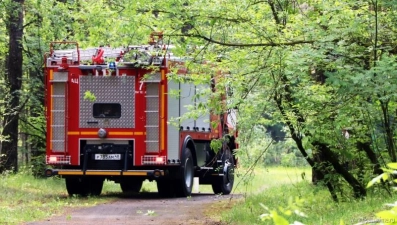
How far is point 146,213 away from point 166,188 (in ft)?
15.6

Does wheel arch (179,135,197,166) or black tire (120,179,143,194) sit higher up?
wheel arch (179,135,197,166)

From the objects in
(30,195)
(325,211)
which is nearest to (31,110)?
(30,195)

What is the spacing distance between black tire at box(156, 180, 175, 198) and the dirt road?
3.79 feet

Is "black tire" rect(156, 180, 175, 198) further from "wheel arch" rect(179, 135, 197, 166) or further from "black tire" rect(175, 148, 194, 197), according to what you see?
"wheel arch" rect(179, 135, 197, 166)

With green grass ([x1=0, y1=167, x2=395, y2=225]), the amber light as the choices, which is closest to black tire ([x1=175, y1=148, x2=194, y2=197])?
the amber light

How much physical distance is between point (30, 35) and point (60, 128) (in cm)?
729

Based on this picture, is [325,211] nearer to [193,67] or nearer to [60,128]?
[193,67]

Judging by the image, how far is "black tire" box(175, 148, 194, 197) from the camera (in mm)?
16891

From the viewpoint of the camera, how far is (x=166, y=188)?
17734mm

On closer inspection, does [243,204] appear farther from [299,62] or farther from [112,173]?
[299,62]

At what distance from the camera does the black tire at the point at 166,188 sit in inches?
693

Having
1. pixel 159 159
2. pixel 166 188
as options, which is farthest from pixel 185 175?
pixel 159 159

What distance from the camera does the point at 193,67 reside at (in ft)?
36.4

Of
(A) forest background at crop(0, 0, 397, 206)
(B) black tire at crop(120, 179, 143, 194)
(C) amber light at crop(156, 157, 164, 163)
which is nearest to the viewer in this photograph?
(A) forest background at crop(0, 0, 397, 206)
